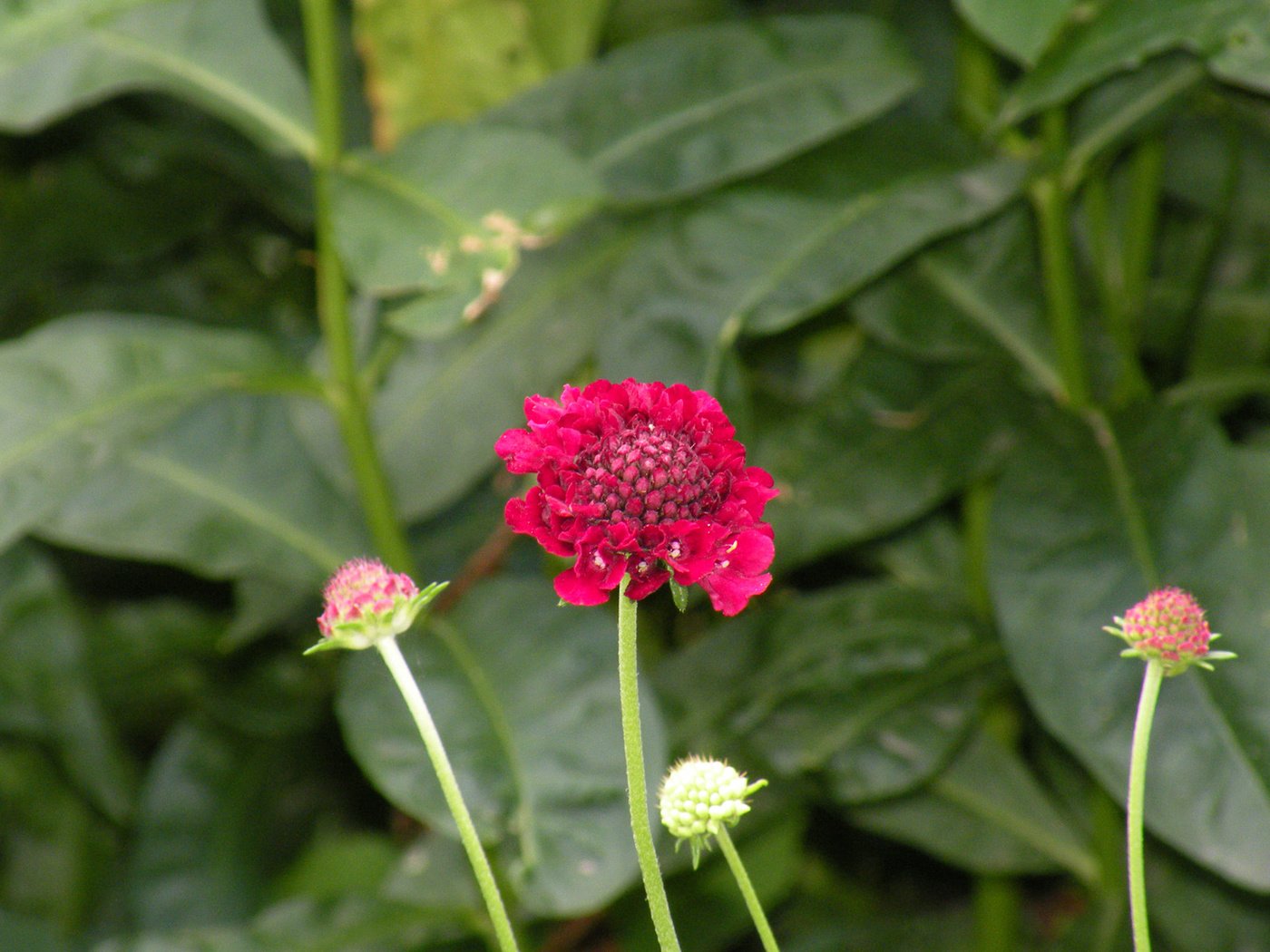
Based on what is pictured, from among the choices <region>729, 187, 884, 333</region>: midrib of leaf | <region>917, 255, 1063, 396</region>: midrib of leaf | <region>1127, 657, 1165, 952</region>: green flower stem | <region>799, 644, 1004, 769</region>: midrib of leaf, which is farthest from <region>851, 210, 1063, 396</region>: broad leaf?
<region>1127, 657, 1165, 952</region>: green flower stem

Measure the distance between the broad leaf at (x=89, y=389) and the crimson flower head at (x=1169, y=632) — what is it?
2.22ft

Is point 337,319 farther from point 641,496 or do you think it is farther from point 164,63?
point 641,496

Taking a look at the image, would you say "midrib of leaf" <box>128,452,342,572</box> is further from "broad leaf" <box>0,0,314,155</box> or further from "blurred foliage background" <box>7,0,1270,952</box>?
"broad leaf" <box>0,0,314,155</box>

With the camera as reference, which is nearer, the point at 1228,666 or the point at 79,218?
the point at 1228,666

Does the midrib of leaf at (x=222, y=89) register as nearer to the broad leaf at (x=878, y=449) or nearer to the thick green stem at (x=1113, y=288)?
the broad leaf at (x=878, y=449)

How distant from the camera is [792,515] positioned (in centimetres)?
106

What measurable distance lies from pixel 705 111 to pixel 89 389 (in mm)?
508

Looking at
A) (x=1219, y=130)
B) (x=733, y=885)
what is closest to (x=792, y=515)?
(x=733, y=885)

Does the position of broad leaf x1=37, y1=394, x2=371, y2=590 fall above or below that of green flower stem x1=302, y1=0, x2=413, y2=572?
below

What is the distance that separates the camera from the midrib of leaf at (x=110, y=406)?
2.79 ft

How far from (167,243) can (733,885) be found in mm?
852

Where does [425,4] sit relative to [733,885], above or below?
above

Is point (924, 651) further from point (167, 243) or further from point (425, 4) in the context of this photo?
point (167, 243)

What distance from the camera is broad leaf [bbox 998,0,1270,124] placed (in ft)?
2.80
